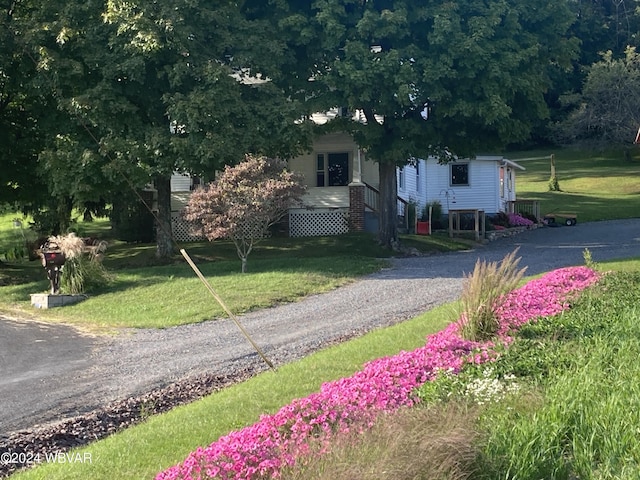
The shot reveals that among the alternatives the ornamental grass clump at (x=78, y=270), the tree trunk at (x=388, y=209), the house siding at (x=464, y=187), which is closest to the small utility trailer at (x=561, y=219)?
the house siding at (x=464, y=187)

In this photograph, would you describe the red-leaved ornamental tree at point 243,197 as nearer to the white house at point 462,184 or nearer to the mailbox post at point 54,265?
the mailbox post at point 54,265

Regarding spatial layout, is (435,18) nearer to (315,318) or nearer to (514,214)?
(315,318)

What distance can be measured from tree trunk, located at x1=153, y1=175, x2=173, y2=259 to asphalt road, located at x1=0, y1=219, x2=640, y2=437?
7.29 m

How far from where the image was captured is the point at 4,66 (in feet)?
69.7

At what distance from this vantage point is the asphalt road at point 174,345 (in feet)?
29.3

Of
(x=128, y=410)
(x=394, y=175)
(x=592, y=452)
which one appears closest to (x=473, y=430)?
(x=592, y=452)

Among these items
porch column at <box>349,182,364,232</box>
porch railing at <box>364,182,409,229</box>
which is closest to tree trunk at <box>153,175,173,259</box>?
porch column at <box>349,182,364,232</box>

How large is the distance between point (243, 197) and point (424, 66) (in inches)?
257

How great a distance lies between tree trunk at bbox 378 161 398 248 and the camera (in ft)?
78.9

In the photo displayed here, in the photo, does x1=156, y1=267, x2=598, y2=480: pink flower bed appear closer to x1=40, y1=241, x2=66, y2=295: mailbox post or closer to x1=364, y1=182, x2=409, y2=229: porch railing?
x1=40, y1=241, x2=66, y2=295: mailbox post

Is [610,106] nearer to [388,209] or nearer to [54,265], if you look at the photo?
[388,209]

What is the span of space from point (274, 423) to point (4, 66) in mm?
18905

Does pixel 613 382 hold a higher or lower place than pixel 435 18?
lower

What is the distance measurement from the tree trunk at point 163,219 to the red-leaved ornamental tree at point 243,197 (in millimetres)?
4335
